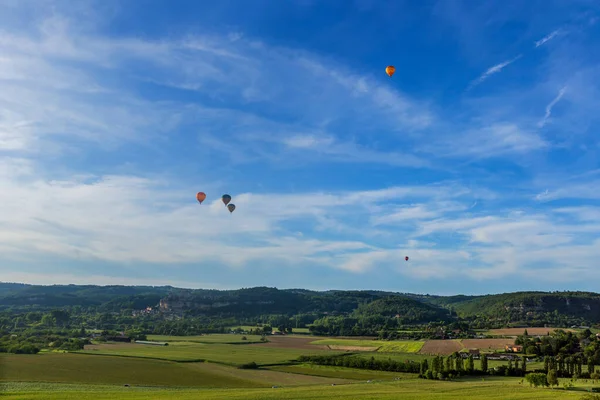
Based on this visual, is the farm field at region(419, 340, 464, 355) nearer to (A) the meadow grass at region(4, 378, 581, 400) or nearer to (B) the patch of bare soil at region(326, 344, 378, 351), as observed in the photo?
(B) the patch of bare soil at region(326, 344, 378, 351)

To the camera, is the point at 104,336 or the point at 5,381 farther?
the point at 104,336

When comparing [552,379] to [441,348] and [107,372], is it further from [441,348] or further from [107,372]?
[107,372]

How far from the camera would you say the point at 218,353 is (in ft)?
407

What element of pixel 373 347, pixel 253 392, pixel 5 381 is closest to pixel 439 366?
pixel 253 392

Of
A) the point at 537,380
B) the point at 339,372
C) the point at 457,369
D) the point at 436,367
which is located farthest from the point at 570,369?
the point at 339,372

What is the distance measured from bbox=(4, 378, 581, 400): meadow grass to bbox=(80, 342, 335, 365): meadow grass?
3527 cm

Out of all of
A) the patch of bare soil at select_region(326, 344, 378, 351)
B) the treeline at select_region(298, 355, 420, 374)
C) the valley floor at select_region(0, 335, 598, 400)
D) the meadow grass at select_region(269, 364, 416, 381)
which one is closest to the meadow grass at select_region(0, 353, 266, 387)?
the valley floor at select_region(0, 335, 598, 400)

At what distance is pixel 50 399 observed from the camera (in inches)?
2373

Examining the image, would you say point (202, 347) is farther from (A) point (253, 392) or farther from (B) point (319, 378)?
(A) point (253, 392)

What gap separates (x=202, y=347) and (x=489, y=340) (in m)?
85.2

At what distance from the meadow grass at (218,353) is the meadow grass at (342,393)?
35270 mm

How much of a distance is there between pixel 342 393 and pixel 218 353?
62.0m

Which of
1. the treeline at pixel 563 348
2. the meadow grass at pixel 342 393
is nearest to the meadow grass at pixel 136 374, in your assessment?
the meadow grass at pixel 342 393

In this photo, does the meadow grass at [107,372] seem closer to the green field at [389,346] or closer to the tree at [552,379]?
the tree at [552,379]
